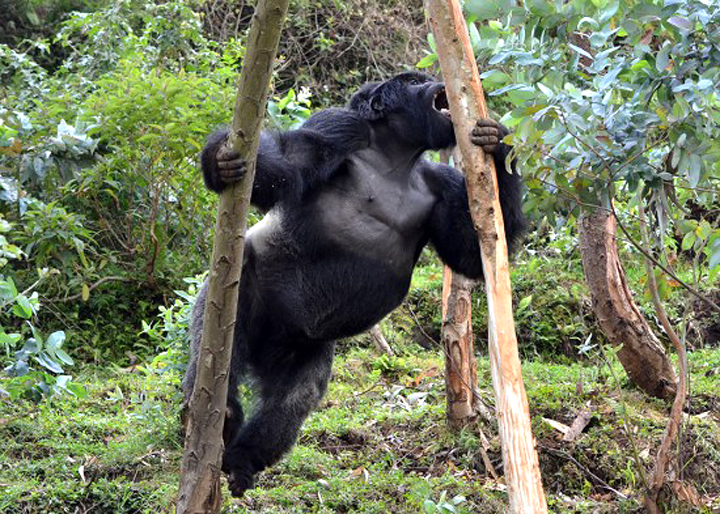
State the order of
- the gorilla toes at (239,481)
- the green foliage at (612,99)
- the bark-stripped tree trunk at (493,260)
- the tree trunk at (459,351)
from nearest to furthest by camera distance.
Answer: the bark-stripped tree trunk at (493,260) < the green foliage at (612,99) < the gorilla toes at (239,481) < the tree trunk at (459,351)

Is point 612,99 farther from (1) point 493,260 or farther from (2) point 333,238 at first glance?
(2) point 333,238

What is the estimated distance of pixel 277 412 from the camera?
4566 mm

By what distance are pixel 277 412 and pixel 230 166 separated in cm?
185

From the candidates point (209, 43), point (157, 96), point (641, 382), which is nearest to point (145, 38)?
point (209, 43)

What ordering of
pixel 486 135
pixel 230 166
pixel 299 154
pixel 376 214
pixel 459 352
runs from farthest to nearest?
pixel 459 352
pixel 376 214
pixel 299 154
pixel 486 135
pixel 230 166

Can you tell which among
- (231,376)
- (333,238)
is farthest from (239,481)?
(333,238)

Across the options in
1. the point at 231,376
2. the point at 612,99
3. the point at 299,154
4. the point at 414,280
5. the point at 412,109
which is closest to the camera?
the point at 612,99

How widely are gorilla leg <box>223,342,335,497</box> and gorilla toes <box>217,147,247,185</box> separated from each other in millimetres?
1659

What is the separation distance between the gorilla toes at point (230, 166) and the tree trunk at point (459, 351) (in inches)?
104

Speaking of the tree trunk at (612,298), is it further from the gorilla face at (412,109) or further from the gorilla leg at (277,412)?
the gorilla leg at (277,412)

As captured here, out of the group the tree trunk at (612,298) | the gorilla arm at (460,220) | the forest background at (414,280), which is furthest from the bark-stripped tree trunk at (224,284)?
the tree trunk at (612,298)

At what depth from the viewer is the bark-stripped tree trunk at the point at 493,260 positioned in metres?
2.98

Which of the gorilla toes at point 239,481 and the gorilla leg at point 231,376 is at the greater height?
the gorilla leg at point 231,376

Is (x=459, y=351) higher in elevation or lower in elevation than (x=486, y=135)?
lower
